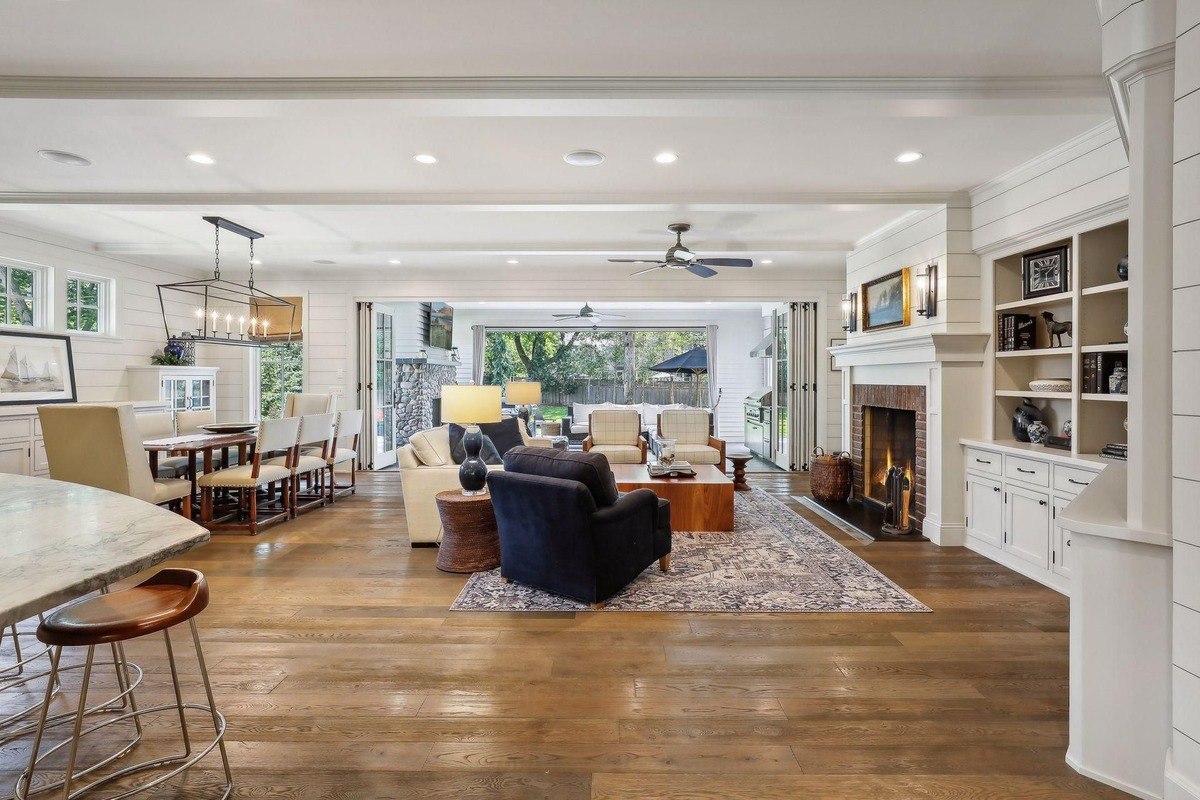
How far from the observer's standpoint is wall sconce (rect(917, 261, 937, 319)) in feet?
15.1

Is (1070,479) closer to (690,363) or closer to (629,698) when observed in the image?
(629,698)

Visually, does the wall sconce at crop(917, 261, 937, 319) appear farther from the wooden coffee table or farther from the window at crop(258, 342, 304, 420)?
the window at crop(258, 342, 304, 420)

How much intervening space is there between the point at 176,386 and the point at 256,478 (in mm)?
3338

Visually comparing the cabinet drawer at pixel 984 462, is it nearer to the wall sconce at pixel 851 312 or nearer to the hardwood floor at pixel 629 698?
the hardwood floor at pixel 629 698

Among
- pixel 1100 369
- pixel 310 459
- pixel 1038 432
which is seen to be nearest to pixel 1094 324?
pixel 1100 369

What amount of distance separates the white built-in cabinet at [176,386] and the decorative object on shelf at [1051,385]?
8425mm

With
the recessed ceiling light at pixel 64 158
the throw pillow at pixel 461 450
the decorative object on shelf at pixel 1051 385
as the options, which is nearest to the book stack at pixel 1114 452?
the decorative object on shelf at pixel 1051 385

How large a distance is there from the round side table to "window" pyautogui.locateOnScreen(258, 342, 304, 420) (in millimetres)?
5628

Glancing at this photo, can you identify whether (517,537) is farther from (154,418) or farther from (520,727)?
(154,418)

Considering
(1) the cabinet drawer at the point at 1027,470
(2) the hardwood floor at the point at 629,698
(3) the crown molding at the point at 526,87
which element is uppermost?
(3) the crown molding at the point at 526,87

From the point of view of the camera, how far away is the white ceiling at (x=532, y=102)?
2.46 meters

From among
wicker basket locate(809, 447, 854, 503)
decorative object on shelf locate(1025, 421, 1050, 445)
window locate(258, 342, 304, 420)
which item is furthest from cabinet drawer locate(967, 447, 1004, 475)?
window locate(258, 342, 304, 420)

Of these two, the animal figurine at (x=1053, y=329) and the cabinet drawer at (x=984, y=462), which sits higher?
the animal figurine at (x=1053, y=329)

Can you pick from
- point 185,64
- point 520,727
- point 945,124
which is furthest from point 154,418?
point 945,124
